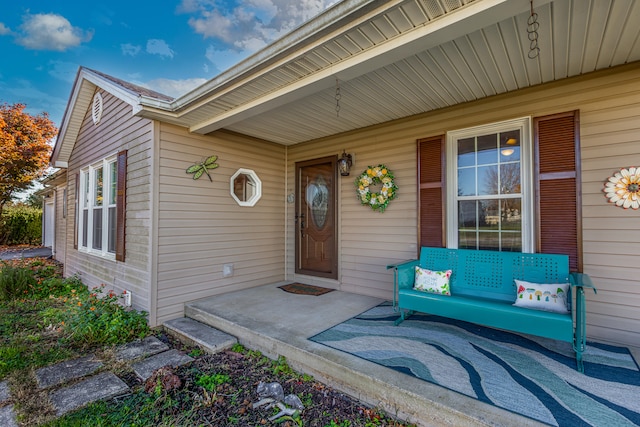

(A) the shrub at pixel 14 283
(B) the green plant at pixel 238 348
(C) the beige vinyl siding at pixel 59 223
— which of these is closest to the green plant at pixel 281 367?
(B) the green plant at pixel 238 348

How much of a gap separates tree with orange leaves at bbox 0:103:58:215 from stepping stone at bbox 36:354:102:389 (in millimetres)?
11713

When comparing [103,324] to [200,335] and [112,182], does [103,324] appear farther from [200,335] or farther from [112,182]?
[112,182]

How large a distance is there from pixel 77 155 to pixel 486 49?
296 inches

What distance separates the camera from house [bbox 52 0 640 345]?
2125 millimetres

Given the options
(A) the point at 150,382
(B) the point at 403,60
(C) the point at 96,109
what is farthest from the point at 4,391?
(C) the point at 96,109

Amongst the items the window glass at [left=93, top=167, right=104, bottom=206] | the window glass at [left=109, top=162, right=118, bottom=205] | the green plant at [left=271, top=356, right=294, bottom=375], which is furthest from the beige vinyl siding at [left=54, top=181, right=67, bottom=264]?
the green plant at [left=271, top=356, right=294, bottom=375]

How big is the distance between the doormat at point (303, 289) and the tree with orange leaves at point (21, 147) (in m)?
12.1

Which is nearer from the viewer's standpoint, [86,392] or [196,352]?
[86,392]

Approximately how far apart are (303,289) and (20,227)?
1486cm

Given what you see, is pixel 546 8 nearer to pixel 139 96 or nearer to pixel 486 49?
pixel 486 49

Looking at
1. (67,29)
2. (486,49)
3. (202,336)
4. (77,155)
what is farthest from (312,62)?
(67,29)

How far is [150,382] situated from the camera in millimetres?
2316

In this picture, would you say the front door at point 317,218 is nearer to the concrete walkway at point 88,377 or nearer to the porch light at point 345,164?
the porch light at point 345,164

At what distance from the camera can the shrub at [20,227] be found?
11992mm
